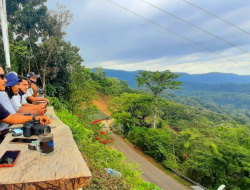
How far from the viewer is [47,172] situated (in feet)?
3.25

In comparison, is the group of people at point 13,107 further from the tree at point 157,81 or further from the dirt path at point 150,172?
the tree at point 157,81

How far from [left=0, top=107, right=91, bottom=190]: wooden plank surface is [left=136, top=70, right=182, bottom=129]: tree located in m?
17.1

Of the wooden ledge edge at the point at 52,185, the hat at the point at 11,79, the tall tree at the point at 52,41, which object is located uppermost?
the tall tree at the point at 52,41

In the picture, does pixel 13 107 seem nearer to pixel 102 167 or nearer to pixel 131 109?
pixel 102 167

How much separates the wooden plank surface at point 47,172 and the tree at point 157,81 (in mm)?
17077

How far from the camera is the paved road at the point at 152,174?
12.2 m

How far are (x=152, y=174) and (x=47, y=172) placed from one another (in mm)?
13538

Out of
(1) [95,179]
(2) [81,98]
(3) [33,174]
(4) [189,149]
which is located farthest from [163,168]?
(3) [33,174]

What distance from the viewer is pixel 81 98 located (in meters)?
11.8

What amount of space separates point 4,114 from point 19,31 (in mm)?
14197

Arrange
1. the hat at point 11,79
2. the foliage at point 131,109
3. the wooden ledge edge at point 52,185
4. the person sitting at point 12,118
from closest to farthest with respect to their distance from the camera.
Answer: the wooden ledge edge at point 52,185, the person sitting at point 12,118, the hat at point 11,79, the foliage at point 131,109

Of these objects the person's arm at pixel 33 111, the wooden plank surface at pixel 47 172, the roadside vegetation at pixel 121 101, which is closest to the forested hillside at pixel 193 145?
the roadside vegetation at pixel 121 101

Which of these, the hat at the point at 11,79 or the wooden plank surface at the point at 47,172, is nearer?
the wooden plank surface at the point at 47,172

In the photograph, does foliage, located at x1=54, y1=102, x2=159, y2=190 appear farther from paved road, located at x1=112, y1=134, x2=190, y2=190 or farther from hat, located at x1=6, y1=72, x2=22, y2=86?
paved road, located at x1=112, y1=134, x2=190, y2=190
